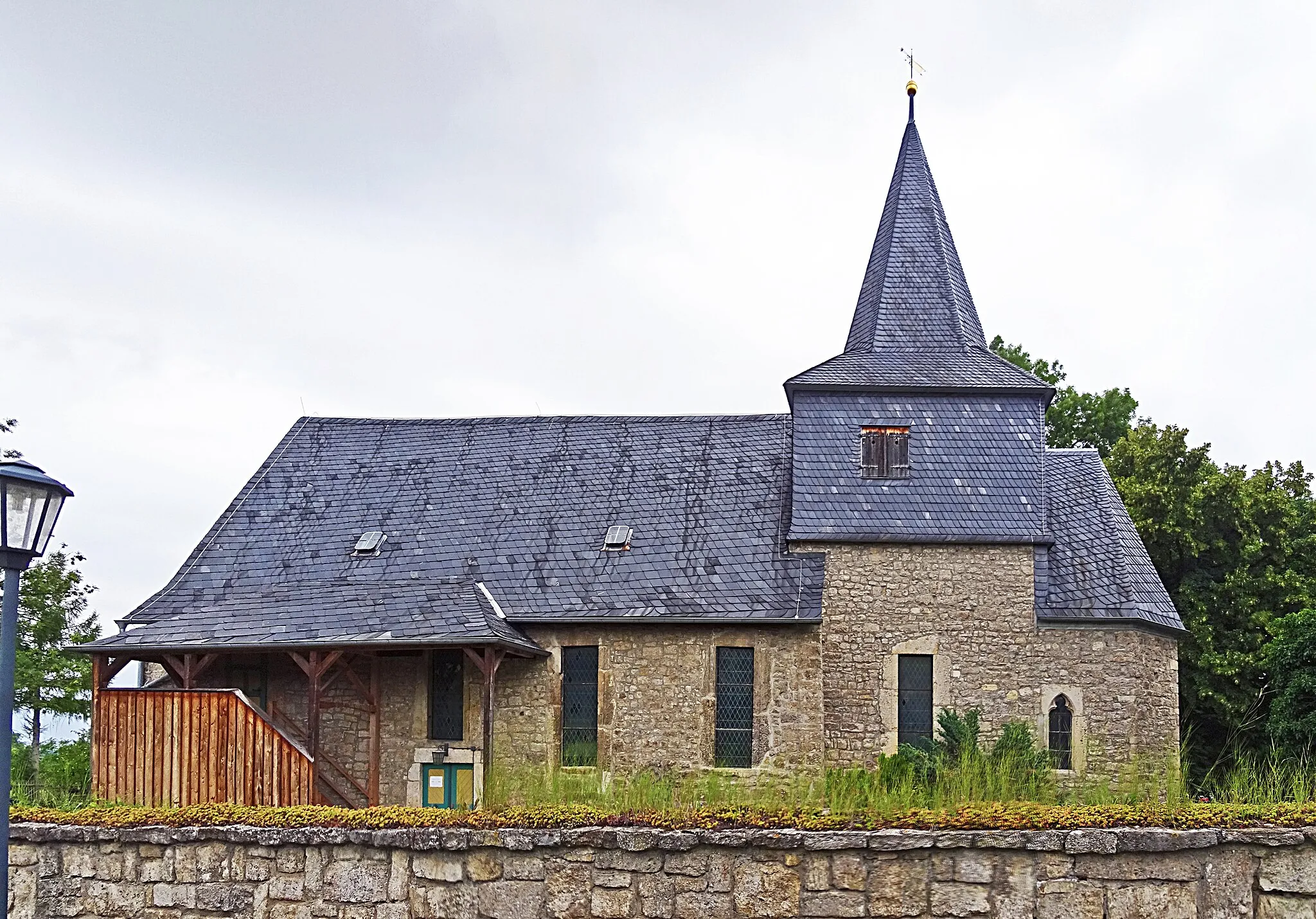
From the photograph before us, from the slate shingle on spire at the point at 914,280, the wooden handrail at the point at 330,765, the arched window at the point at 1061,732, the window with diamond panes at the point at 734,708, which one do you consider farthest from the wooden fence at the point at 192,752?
the slate shingle on spire at the point at 914,280

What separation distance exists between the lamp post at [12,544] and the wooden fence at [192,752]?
7.32 metres

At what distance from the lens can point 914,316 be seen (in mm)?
20609

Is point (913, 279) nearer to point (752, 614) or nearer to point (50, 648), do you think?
point (752, 614)

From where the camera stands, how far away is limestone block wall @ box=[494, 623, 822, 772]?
1817 centimetres

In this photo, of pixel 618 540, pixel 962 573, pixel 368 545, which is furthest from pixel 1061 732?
pixel 368 545

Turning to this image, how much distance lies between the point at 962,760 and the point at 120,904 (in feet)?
19.3

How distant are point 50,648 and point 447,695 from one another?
11994 millimetres

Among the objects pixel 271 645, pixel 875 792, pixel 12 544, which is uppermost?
pixel 12 544

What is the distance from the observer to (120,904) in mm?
8609

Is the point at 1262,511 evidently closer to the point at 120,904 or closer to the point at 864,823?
the point at 864,823

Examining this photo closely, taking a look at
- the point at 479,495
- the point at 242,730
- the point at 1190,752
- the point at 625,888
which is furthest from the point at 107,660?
the point at 1190,752

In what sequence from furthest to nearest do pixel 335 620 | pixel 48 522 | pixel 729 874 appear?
pixel 335 620 < pixel 729 874 < pixel 48 522

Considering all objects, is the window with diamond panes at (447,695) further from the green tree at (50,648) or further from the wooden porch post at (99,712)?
the green tree at (50,648)

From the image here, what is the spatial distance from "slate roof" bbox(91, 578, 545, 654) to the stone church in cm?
6
